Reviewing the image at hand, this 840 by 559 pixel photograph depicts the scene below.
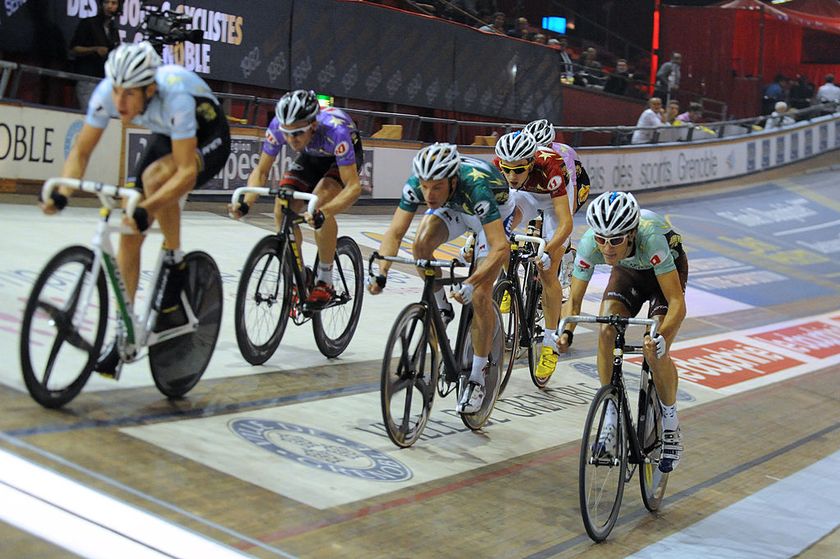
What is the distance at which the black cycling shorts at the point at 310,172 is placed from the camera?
6.64 meters

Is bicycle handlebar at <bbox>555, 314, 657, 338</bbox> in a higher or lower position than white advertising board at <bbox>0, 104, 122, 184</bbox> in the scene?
lower

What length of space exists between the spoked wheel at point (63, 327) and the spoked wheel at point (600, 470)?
2.23 metres

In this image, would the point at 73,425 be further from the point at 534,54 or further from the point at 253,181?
the point at 534,54

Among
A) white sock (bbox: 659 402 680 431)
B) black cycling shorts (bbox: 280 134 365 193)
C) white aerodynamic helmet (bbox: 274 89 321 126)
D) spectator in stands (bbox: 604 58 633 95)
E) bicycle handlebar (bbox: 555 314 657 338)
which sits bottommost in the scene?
white sock (bbox: 659 402 680 431)

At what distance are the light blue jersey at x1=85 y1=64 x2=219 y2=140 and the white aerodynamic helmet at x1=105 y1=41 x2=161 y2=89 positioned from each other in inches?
5.1

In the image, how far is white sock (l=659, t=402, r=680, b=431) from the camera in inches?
213

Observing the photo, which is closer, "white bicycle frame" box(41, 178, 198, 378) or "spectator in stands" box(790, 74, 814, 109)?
"white bicycle frame" box(41, 178, 198, 378)

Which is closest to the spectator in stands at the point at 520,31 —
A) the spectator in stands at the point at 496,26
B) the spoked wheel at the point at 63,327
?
the spectator in stands at the point at 496,26

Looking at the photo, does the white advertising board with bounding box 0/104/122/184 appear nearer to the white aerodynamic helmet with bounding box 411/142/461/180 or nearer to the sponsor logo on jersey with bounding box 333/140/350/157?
the sponsor logo on jersey with bounding box 333/140/350/157

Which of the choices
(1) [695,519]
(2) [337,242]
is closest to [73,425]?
(2) [337,242]

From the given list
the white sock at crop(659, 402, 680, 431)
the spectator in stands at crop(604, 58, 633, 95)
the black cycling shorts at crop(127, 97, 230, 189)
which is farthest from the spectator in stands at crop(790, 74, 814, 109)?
the black cycling shorts at crop(127, 97, 230, 189)

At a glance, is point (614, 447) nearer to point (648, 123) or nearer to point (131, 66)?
point (131, 66)

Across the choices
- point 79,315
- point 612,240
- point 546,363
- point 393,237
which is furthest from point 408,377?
point 546,363

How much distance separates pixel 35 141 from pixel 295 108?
485 centimetres
